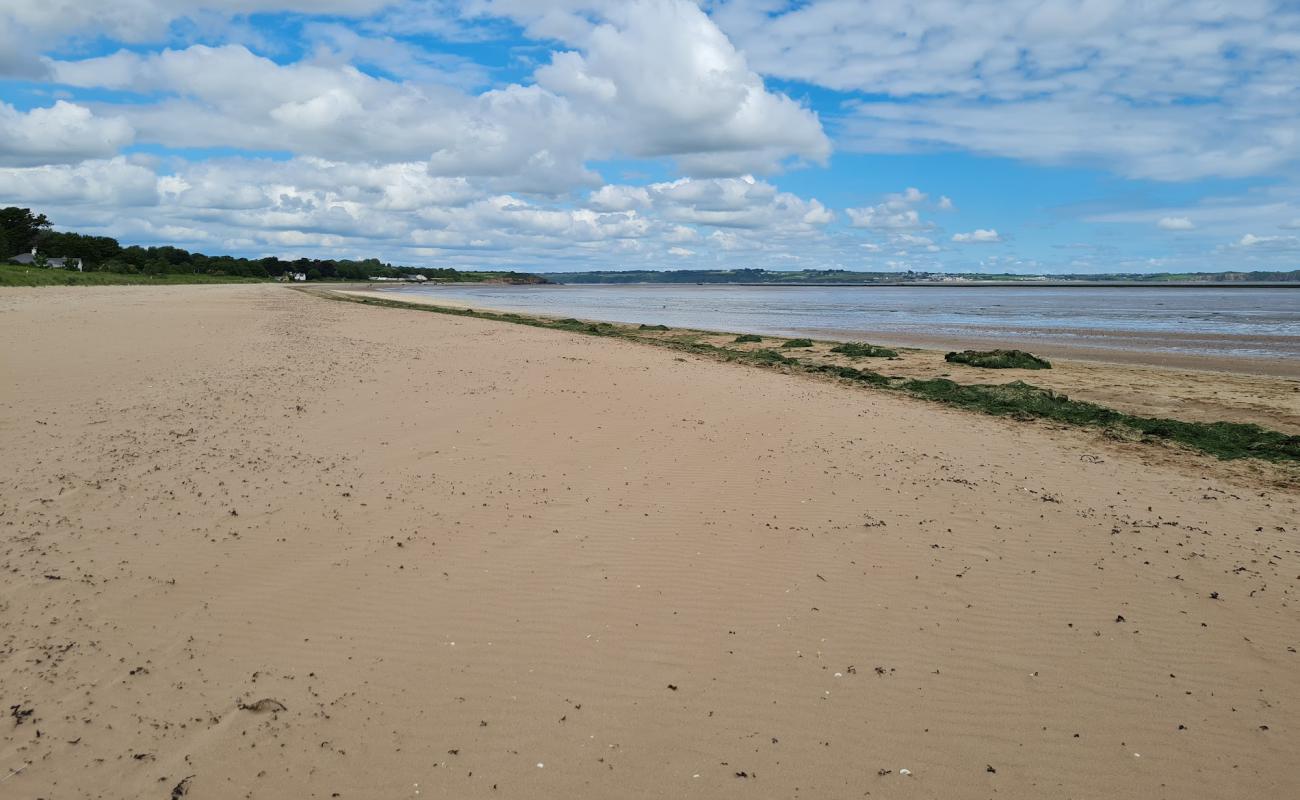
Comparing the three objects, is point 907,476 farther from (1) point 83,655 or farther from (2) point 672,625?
(1) point 83,655

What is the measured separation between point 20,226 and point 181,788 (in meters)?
130

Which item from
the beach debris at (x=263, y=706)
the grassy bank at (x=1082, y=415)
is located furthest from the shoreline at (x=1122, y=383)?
the beach debris at (x=263, y=706)

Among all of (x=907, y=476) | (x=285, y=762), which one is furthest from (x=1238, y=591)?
(x=285, y=762)

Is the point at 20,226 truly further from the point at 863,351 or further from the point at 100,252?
the point at 863,351

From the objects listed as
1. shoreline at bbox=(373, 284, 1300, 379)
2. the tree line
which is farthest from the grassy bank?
the tree line

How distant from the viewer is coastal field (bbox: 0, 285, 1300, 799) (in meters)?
3.61

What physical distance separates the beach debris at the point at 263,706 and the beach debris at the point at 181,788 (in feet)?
1.67

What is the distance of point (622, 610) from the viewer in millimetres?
5125

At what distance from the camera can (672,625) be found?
4.94 meters

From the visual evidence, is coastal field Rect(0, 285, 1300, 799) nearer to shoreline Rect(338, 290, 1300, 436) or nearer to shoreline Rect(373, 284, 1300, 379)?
shoreline Rect(338, 290, 1300, 436)

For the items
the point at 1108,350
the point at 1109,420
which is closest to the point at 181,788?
the point at 1109,420

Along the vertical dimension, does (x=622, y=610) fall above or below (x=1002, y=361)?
below

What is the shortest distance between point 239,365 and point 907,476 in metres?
12.5

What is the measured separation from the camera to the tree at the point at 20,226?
98.5m
